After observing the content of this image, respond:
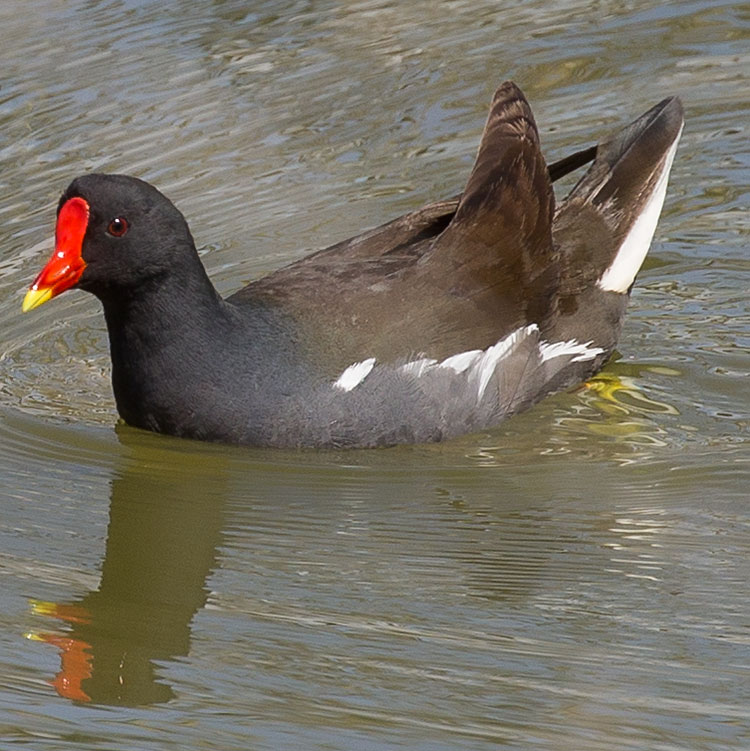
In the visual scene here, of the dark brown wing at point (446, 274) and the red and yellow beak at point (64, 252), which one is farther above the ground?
the red and yellow beak at point (64, 252)

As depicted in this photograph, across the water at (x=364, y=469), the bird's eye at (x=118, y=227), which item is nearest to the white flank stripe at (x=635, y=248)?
the water at (x=364, y=469)

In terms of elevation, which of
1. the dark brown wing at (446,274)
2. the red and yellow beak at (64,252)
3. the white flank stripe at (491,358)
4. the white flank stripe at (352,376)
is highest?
the red and yellow beak at (64,252)

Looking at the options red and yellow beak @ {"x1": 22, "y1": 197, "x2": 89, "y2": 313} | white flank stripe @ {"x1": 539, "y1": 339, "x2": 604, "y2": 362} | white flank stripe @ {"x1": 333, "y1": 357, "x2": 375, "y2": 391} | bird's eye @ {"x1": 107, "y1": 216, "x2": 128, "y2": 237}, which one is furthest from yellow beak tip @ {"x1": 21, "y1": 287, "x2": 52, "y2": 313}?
white flank stripe @ {"x1": 539, "y1": 339, "x2": 604, "y2": 362}

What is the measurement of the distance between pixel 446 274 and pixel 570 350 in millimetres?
604

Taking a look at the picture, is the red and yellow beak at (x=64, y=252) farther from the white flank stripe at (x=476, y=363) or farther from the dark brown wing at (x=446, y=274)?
the white flank stripe at (x=476, y=363)

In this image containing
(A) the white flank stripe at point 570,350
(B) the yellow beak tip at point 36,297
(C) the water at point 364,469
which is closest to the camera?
(C) the water at point 364,469

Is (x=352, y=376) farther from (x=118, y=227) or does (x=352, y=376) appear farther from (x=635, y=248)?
(x=635, y=248)

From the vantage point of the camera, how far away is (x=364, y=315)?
5023mm

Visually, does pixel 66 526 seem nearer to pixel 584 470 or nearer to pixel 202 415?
pixel 202 415

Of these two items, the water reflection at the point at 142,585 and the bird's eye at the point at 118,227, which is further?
the bird's eye at the point at 118,227

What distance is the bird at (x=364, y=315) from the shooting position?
15.7 ft

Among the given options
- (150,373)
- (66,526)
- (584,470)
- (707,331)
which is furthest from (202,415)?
Answer: (707,331)

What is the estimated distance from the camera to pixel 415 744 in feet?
10.5

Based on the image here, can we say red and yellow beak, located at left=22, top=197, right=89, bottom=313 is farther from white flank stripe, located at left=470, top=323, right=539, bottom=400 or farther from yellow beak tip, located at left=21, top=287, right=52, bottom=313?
white flank stripe, located at left=470, top=323, right=539, bottom=400
